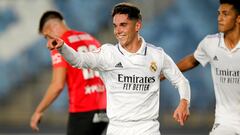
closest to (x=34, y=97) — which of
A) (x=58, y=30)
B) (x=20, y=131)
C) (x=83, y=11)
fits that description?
(x=20, y=131)

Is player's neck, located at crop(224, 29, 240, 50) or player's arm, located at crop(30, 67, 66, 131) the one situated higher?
player's neck, located at crop(224, 29, 240, 50)

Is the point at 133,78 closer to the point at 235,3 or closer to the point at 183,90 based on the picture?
the point at 183,90

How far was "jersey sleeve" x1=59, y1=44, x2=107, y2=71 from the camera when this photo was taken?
19.7 feet

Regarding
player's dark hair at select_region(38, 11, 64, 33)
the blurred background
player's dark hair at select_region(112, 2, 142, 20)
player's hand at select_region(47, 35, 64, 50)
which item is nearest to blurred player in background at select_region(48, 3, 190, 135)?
player's dark hair at select_region(112, 2, 142, 20)

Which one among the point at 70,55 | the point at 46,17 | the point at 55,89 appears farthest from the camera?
the point at 46,17

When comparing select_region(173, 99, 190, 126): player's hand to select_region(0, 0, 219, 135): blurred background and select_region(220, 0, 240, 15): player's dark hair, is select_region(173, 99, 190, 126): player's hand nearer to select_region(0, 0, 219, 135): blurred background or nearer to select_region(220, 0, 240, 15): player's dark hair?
select_region(220, 0, 240, 15): player's dark hair

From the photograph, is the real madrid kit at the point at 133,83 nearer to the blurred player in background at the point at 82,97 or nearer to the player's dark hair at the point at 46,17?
the blurred player in background at the point at 82,97

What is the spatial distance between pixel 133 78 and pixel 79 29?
702 cm

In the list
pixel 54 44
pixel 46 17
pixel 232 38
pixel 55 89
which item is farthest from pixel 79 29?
pixel 54 44

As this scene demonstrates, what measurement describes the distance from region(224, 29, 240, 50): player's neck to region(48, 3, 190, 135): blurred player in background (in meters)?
0.89

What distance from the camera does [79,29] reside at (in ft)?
43.9

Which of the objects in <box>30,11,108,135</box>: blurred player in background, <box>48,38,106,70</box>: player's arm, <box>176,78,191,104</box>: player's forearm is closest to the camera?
<box>48,38,106,70</box>: player's arm

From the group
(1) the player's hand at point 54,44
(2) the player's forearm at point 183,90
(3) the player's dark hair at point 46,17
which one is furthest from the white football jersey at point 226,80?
(1) the player's hand at point 54,44

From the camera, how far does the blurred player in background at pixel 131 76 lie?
6.38 m
